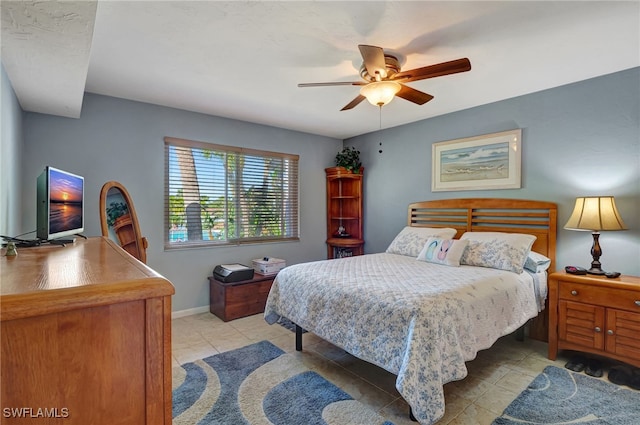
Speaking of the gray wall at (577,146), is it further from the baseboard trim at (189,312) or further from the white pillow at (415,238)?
the baseboard trim at (189,312)

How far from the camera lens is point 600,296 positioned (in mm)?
2463

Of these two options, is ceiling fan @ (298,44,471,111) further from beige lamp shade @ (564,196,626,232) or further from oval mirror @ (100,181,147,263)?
oval mirror @ (100,181,147,263)

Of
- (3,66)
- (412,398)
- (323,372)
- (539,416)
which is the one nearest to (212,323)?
(323,372)

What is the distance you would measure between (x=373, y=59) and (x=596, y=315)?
8.53ft

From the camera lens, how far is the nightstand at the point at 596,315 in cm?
232

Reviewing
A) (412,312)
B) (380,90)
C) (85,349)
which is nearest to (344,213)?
(380,90)

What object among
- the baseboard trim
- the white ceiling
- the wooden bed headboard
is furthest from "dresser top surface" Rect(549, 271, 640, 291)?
the baseboard trim

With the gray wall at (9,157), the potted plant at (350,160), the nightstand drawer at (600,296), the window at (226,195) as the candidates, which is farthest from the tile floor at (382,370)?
the potted plant at (350,160)

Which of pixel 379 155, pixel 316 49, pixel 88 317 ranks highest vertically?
pixel 316 49

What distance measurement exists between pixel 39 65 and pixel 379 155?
12.7 feet

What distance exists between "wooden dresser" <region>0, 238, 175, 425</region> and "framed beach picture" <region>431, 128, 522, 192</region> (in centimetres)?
363

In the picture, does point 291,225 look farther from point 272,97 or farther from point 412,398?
point 412,398

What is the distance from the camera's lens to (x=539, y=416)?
1930 millimetres

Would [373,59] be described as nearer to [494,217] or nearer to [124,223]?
[494,217]
